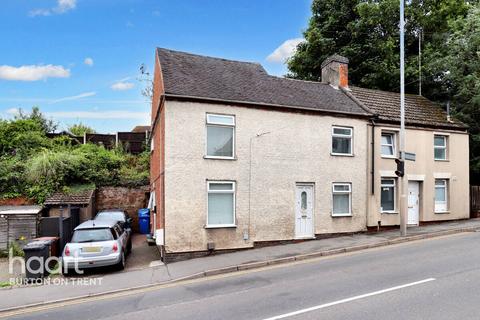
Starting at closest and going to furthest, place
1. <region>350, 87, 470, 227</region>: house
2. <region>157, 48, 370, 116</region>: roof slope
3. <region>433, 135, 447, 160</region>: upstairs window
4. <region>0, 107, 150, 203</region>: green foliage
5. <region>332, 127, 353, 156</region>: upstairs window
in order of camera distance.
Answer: <region>157, 48, 370, 116</region>: roof slope → <region>332, 127, 353, 156</region>: upstairs window → <region>350, 87, 470, 227</region>: house → <region>433, 135, 447, 160</region>: upstairs window → <region>0, 107, 150, 203</region>: green foliage

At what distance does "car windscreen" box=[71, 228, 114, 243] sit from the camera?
39.8ft

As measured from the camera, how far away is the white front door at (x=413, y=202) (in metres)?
18.2

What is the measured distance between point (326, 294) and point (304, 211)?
7319mm

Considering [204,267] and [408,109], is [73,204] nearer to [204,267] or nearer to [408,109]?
[204,267]

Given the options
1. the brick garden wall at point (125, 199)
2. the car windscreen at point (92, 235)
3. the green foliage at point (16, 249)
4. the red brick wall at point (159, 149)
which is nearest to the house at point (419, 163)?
the red brick wall at point (159, 149)

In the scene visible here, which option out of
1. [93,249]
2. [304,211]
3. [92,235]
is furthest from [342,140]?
[93,249]

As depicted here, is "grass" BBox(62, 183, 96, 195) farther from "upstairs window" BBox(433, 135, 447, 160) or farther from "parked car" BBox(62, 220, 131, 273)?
"upstairs window" BBox(433, 135, 447, 160)

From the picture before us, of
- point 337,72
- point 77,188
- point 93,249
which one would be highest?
point 337,72

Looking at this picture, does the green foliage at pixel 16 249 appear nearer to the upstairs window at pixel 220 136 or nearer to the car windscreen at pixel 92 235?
the car windscreen at pixel 92 235

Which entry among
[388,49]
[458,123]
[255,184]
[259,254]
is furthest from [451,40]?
[259,254]

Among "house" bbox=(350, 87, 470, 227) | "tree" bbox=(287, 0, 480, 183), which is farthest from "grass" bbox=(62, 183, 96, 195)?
"tree" bbox=(287, 0, 480, 183)

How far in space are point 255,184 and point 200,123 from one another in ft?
9.80

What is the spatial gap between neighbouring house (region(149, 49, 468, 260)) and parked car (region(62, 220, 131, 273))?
1.59 m

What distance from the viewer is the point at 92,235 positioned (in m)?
12.3
